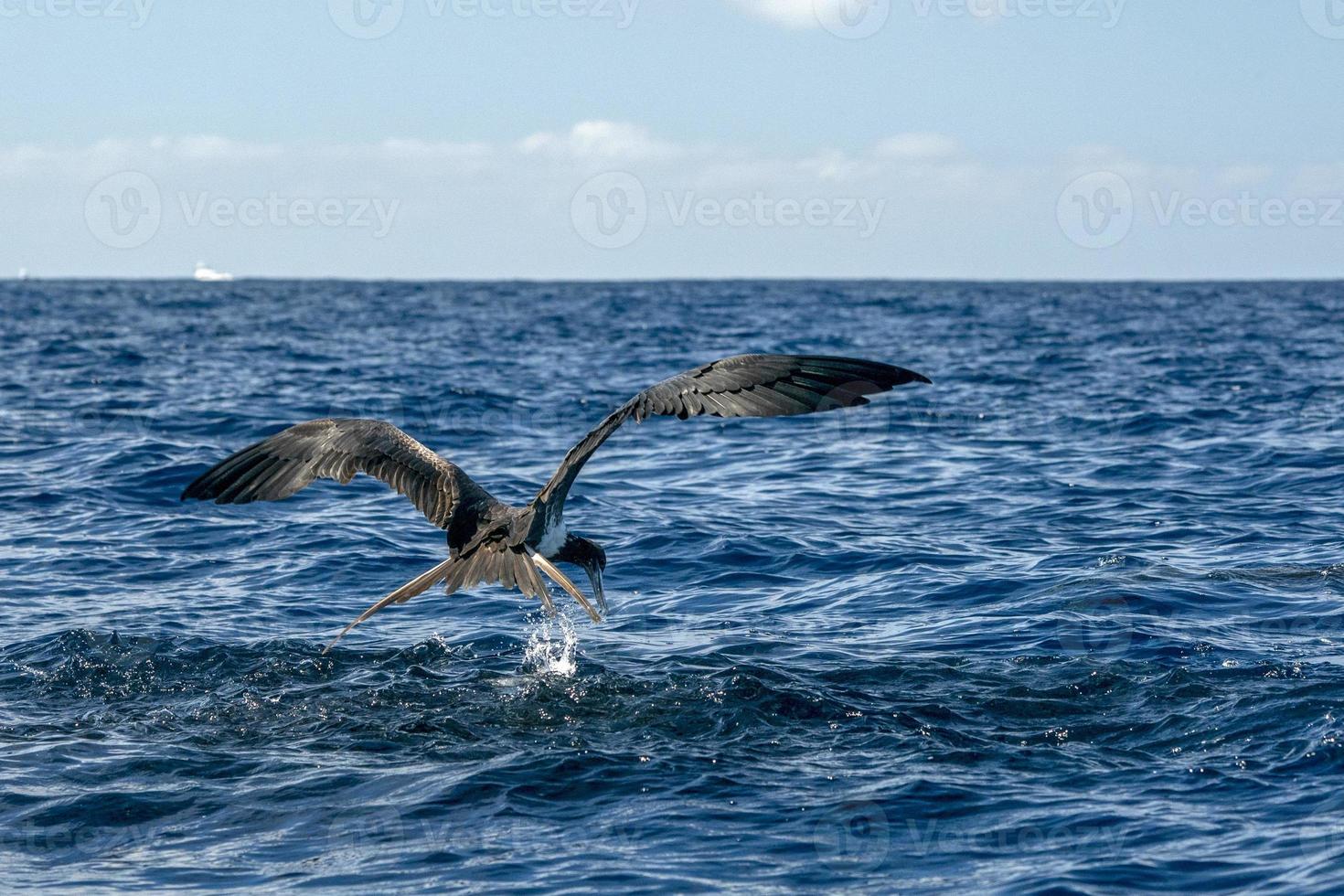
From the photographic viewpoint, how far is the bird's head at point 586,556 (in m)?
9.04

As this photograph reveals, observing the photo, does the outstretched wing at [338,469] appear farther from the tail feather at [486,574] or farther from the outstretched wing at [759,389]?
the outstretched wing at [759,389]

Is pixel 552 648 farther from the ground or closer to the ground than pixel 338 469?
closer to the ground

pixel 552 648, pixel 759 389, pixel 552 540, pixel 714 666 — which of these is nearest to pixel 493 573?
pixel 552 540

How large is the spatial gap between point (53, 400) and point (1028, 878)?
65.3ft

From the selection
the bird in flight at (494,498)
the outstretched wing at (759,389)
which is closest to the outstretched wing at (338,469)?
A: the bird in flight at (494,498)

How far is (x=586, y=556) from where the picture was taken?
912 cm

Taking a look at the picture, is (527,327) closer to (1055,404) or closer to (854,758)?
(1055,404)

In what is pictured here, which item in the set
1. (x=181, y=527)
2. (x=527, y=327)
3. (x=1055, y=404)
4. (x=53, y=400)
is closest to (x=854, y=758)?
(x=181, y=527)

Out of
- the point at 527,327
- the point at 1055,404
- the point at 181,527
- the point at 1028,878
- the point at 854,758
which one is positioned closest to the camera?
the point at 1028,878

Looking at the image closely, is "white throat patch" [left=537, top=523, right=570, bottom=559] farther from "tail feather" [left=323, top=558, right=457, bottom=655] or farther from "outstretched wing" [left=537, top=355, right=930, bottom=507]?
"outstretched wing" [left=537, top=355, right=930, bottom=507]

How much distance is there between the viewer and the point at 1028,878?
19.5 ft

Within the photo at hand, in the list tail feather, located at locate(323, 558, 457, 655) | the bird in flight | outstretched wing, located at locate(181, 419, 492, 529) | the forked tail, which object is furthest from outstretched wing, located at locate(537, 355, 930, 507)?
outstretched wing, located at locate(181, 419, 492, 529)

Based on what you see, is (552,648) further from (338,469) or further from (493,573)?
(338,469)

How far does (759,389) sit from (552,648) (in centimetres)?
277
